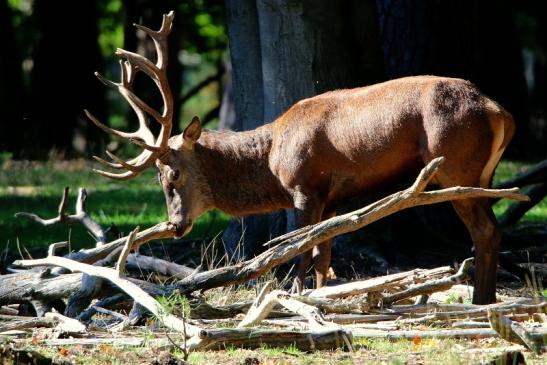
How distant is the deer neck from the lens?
9.87m

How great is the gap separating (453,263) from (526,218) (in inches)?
148

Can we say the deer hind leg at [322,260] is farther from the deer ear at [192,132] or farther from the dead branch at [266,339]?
the dead branch at [266,339]

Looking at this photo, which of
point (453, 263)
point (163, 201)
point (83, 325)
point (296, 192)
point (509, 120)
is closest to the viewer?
point (83, 325)

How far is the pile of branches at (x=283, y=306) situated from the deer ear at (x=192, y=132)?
148 cm

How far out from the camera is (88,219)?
9.60 meters

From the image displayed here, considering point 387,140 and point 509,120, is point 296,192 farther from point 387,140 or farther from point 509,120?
point 509,120

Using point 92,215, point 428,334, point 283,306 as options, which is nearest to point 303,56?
point 283,306

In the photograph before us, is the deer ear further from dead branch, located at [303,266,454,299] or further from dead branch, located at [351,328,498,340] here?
dead branch, located at [351,328,498,340]

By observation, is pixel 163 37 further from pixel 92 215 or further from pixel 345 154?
pixel 92 215

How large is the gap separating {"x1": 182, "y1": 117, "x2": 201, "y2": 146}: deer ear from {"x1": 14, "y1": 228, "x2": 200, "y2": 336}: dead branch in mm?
2014

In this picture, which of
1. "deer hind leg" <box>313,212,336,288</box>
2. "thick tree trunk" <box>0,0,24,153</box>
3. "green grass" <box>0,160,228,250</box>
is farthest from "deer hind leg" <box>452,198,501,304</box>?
"thick tree trunk" <box>0,0,24,153</box>

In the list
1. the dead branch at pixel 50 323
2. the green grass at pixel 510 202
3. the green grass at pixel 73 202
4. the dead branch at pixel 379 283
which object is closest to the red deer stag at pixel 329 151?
the dead branch at pixel 379 283

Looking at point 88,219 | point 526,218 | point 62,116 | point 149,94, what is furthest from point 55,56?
point 88,219

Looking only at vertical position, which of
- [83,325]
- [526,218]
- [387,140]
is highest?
[387,140]
